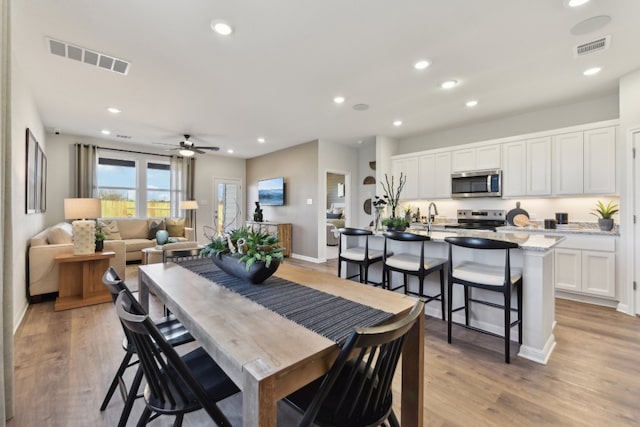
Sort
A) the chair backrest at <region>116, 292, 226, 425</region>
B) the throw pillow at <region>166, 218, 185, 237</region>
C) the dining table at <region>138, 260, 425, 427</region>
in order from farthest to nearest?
1. the throw pillow at <region>166, 218, 185, 237</region>
2. the chair backrest at <region>116, 292, 226, 425</region>
3. the dining table at <region>138, 260, 425, 427</region>

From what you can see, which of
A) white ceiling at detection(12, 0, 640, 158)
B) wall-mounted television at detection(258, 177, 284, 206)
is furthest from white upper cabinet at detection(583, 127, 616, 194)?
wall-mounted television at detection(258, 177, 284, 206)

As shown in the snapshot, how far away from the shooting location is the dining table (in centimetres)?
78

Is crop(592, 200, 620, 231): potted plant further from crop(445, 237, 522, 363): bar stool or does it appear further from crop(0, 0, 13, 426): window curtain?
crop(0, 0, 13, 426): window curtain

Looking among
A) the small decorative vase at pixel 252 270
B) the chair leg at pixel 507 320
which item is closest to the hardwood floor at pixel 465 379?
the chair leg at pixel 507 320

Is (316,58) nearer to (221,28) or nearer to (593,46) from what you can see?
(221,28)

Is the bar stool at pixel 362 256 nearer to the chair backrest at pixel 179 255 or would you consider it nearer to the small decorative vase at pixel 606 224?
the chair backrest at pixel 179 255

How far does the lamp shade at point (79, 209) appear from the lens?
11.9 ft

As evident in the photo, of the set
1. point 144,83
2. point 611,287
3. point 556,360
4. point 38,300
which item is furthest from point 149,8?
point 611,287

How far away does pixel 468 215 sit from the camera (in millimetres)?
4988

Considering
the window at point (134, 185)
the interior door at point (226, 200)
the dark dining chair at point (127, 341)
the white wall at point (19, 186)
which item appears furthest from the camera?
the interior door at point (226, 200)

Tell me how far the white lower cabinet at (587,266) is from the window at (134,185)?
771 centimetres

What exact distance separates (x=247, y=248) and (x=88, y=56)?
2.79 m

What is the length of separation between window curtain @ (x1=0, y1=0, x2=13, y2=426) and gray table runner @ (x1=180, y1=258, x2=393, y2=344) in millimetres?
1012

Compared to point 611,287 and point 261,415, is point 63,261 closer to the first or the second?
point 261,415
